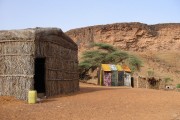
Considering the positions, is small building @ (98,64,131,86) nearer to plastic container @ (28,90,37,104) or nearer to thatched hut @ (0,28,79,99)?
thatched hut @ (0,28,79,99)

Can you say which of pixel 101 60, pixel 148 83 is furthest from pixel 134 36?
pixel 148 83

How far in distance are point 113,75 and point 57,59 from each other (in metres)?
12.2

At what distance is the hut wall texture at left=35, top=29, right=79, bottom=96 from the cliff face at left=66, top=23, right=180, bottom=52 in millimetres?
40743

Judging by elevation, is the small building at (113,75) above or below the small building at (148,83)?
above

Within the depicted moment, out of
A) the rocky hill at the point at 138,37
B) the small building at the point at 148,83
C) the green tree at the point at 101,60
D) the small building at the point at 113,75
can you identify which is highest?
the rocky hill at the point at 138,37

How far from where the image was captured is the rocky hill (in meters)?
59.3

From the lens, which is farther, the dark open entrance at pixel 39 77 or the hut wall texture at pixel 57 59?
the dark open entrance at pixel 39 77

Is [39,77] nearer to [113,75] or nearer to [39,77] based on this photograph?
[39,77]

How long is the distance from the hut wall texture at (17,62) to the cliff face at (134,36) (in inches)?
1769

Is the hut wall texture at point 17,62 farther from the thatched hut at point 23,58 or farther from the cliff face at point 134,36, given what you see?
the cliff face at point 134,36

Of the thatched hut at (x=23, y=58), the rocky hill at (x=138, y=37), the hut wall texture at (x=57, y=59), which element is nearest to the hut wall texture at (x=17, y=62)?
the thatched hut at (x=23, y=58)

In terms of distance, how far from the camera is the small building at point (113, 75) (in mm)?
27641

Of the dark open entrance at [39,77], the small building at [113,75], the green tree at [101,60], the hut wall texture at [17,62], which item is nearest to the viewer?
the hut wall texture at [17,62]

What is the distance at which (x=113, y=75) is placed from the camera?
90.9 feet
